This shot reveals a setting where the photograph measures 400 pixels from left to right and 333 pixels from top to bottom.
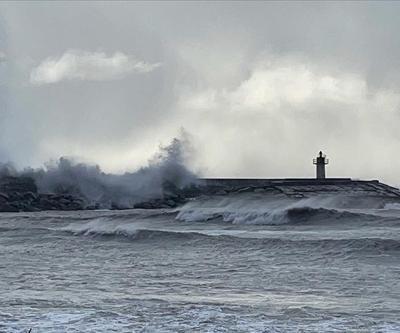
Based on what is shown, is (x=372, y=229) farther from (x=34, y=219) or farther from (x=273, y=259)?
(x=34, y=219)

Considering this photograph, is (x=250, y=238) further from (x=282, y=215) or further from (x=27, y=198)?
(x=27, y=198)

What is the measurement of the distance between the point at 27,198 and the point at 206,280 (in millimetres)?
41524

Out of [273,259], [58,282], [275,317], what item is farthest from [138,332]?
[273,259]

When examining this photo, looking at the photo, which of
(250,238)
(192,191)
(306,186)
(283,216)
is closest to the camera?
(250,238)

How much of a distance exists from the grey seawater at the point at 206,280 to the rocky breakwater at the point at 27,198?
24.3 m

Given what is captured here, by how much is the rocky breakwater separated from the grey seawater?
24.3 meters

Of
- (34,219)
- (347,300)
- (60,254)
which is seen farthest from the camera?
(34,219)

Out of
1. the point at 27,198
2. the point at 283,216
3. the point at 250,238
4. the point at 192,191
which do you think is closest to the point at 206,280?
the point at 250,238

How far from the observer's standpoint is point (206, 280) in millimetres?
13672

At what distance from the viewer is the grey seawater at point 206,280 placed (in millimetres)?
9617

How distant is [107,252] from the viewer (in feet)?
69.1

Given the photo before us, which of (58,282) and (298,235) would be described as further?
(298,235)

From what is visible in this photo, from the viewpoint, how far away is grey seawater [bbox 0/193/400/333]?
31.6ft

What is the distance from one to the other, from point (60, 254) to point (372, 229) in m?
10.5
